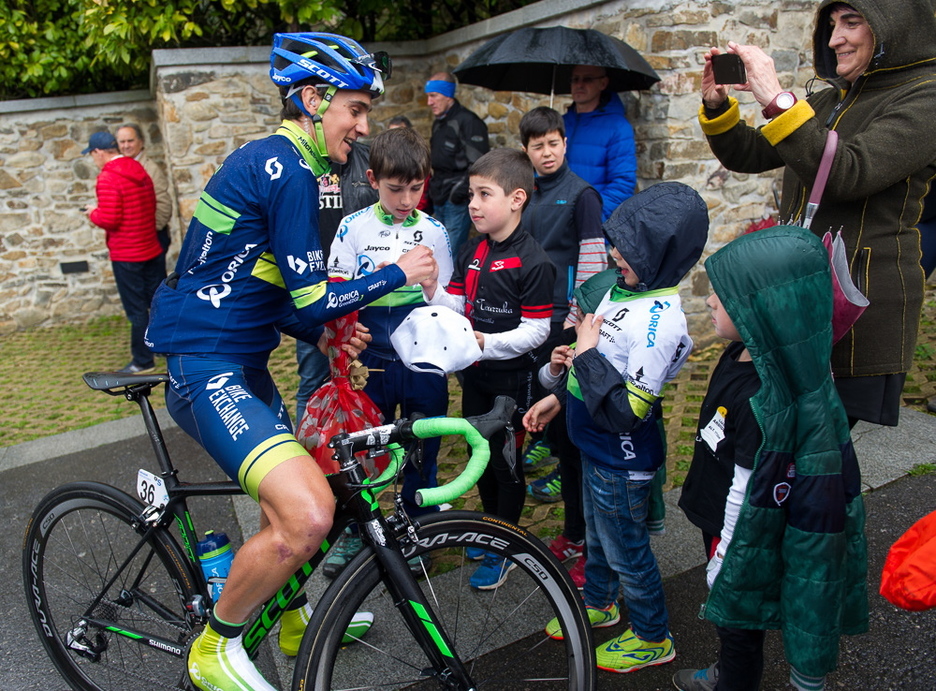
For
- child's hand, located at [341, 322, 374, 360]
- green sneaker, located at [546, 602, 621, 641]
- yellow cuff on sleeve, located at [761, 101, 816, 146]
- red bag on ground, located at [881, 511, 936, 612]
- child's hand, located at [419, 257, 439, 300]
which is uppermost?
yellow cuff on sleeve, located at [761, 101, 816, 146]

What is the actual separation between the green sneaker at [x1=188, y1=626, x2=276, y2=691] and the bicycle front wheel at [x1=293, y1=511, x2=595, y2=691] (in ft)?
0.79

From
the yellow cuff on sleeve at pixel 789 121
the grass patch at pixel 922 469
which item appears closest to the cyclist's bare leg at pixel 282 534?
the yellow cuff on sleeve at pixel 789 121

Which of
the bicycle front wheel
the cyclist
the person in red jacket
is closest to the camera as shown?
the bicycle front wheel

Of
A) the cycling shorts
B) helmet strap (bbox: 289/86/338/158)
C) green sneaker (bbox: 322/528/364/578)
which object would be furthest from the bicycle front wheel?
helmet strap (bbox: 289/86/338/158)

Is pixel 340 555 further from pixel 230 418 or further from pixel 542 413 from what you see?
pixel 230 418

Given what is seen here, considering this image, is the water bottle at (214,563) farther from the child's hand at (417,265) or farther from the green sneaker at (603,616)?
the green sneaker at (603,616)

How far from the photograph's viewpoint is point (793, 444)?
187 cm

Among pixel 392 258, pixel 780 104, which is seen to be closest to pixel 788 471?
pixel 780 104

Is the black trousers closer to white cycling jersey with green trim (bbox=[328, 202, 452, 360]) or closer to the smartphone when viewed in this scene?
white cycling jersey with green trim (bbox=[328, 202, 452, 360])

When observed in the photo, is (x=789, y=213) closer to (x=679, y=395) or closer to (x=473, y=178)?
(x=473, y=178)

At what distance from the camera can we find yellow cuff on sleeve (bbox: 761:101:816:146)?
87.0 inches

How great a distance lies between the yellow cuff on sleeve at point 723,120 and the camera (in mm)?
2666

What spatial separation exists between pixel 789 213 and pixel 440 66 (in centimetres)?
602

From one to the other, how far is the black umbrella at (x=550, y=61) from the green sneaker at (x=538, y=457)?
232 centimetres
